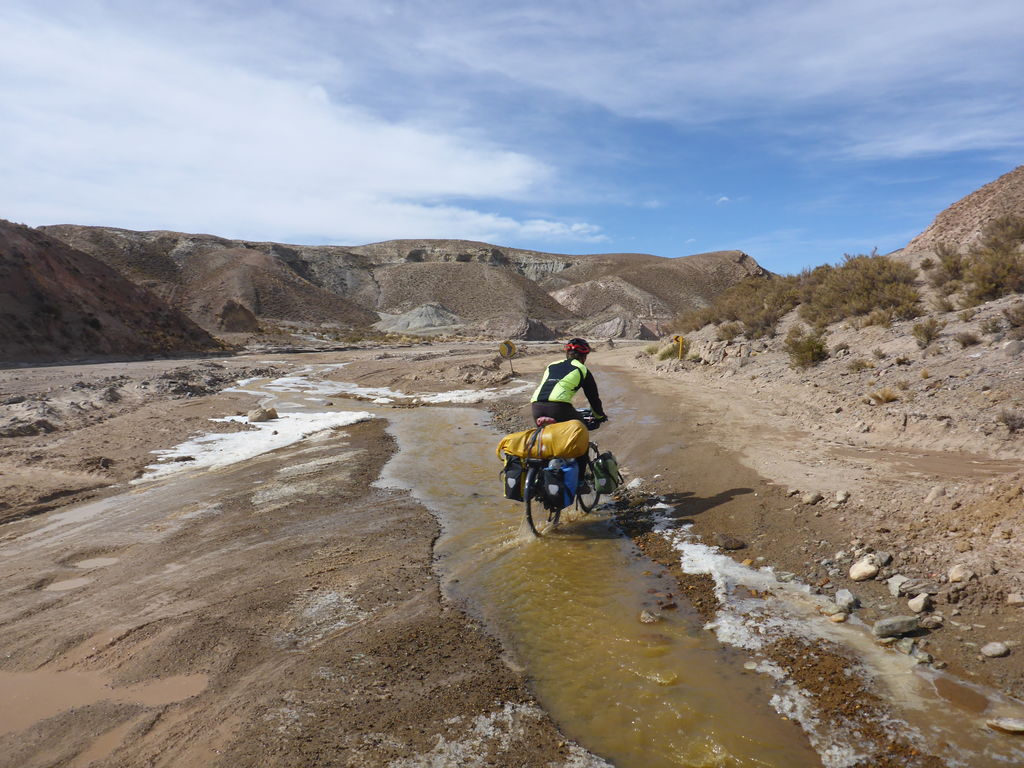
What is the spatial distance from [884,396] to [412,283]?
3805 inches

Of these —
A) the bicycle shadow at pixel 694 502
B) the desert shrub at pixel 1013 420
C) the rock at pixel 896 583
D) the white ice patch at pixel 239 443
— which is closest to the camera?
the rock at pixel 896 583

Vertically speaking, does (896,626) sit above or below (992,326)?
below

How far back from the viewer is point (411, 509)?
23.8 ft

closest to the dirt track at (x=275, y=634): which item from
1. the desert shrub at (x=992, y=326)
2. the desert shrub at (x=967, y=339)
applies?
the desert shrub at (x=967, y=339)

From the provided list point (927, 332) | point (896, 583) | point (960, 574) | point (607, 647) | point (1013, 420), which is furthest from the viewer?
point (927, 332)

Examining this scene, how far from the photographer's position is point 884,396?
1012 cm

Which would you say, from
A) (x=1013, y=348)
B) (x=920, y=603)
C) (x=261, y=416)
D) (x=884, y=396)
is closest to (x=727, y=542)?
Result: (x=920, y=603)

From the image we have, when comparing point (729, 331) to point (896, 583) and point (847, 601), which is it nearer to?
point (896, 583)

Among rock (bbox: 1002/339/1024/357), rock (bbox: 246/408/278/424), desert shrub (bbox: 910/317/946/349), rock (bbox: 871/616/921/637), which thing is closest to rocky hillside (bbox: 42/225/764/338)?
rock (bbox: 246/408/278/424)

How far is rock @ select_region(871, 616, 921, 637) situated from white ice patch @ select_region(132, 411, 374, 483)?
374 inches

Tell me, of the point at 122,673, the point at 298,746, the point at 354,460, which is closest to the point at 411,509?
the point at 354,460

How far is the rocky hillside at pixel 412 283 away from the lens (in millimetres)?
71000

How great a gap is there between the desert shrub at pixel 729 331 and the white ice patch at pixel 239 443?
13315 millimetres

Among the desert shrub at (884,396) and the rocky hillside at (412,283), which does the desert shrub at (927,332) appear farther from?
the rocky hillside at (412,283)
